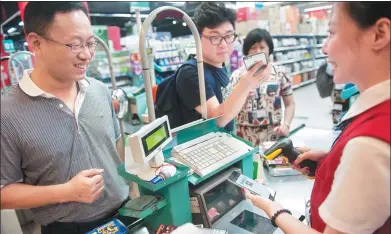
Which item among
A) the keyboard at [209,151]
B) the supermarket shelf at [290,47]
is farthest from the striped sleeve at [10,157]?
the supermarket shelf at [290,47]

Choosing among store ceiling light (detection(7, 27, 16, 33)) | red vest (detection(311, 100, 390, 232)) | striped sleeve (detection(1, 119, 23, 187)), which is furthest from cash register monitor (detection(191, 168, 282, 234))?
store ceiling light (detection(7, 27, 16, 33))

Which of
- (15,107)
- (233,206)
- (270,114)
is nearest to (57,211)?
(15,107)

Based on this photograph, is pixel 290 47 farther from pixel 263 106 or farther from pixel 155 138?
pixel 155 138

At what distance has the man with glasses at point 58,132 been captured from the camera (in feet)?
2.71

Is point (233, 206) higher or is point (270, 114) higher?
point (270, 114)

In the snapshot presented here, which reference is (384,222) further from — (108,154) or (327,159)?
(108,154)

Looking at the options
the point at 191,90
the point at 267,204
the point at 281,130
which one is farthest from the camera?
the point at 281,130

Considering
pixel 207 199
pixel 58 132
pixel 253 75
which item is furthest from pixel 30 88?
pixel 253 75

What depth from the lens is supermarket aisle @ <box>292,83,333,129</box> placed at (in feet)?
17.1

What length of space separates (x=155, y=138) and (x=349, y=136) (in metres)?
0.58

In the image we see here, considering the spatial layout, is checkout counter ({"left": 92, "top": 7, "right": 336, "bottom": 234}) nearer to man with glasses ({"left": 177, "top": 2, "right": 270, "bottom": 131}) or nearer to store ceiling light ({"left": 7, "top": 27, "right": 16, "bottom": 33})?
man with glasses ({"left": 177, "top": 2, "right": 270, "bottom": 131})

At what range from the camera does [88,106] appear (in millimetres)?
1141

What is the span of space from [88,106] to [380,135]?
104cm

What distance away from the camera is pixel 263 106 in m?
2.18
